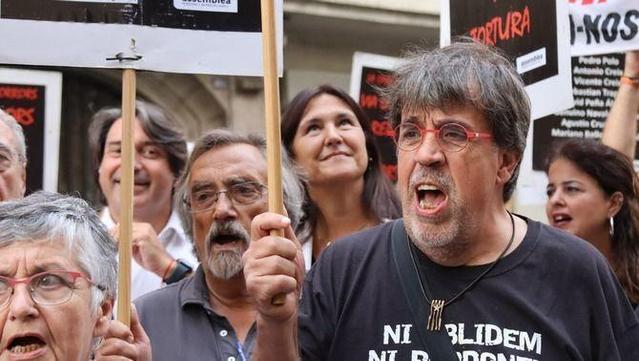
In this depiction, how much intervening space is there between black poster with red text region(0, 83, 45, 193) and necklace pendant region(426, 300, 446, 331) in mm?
3360

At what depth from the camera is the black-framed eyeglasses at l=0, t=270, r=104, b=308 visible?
110 inches

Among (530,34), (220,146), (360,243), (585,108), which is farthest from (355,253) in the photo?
(585,108)

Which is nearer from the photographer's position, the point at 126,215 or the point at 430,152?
the point at 430,152

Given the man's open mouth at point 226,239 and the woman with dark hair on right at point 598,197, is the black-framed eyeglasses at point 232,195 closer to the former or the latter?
the man's open mouth at point 226,239

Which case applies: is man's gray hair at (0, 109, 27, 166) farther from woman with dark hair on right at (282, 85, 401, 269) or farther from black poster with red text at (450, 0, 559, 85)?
black poster with red text at (450, 0, 559, 85)

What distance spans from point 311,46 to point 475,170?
30.3 ft

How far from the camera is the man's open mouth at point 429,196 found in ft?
9.48

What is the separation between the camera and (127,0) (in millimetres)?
3248

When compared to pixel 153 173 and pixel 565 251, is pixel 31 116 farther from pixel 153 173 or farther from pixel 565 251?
pixel 565 251

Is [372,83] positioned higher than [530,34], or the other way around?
[372,83]

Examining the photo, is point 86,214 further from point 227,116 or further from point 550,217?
point 227,116

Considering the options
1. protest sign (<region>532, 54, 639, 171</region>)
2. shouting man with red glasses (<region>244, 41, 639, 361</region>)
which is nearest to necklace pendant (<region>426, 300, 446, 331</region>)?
shouting man with red glasses (<region>244, 41, 639, 361</region>)

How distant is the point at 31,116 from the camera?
5926 mm

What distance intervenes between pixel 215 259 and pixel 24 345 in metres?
1.04
